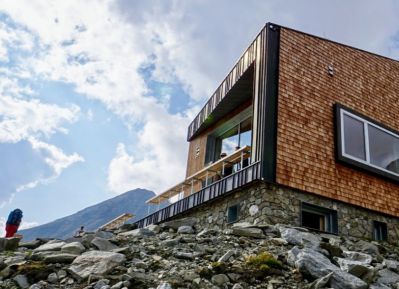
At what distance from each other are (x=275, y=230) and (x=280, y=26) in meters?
6.66

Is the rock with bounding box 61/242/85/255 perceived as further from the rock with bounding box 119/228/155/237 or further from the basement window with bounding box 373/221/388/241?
the basement window with bounding box 373/221/388/241

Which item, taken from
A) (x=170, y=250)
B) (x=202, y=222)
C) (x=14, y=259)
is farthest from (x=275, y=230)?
(x=14, y=259)

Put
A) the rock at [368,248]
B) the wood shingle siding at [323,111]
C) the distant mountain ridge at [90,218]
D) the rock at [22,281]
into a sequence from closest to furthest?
the rock at [22,281] → the rock at [368,248] → the wood shingle siding at [323,111] → the distant mountain ridge at [90,218]

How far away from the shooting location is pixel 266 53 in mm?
11445

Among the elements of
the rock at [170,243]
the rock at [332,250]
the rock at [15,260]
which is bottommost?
the rock at [15,260]

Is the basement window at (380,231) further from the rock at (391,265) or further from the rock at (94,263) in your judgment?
the rock at (94,263)

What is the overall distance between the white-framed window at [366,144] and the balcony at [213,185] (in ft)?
9.68

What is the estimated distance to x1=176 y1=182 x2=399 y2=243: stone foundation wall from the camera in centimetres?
967

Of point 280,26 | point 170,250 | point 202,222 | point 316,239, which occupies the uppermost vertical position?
point 280,26

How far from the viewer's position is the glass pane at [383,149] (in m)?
12.5

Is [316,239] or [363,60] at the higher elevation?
[363,60]

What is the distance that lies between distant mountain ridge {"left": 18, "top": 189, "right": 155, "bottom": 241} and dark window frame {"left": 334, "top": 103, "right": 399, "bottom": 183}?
12959 cm

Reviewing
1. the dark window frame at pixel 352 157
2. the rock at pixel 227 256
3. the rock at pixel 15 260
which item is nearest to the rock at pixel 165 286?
Result: the rock at pixel 227 256

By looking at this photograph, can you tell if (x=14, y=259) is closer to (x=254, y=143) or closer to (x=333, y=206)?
(x=254, y=143)
